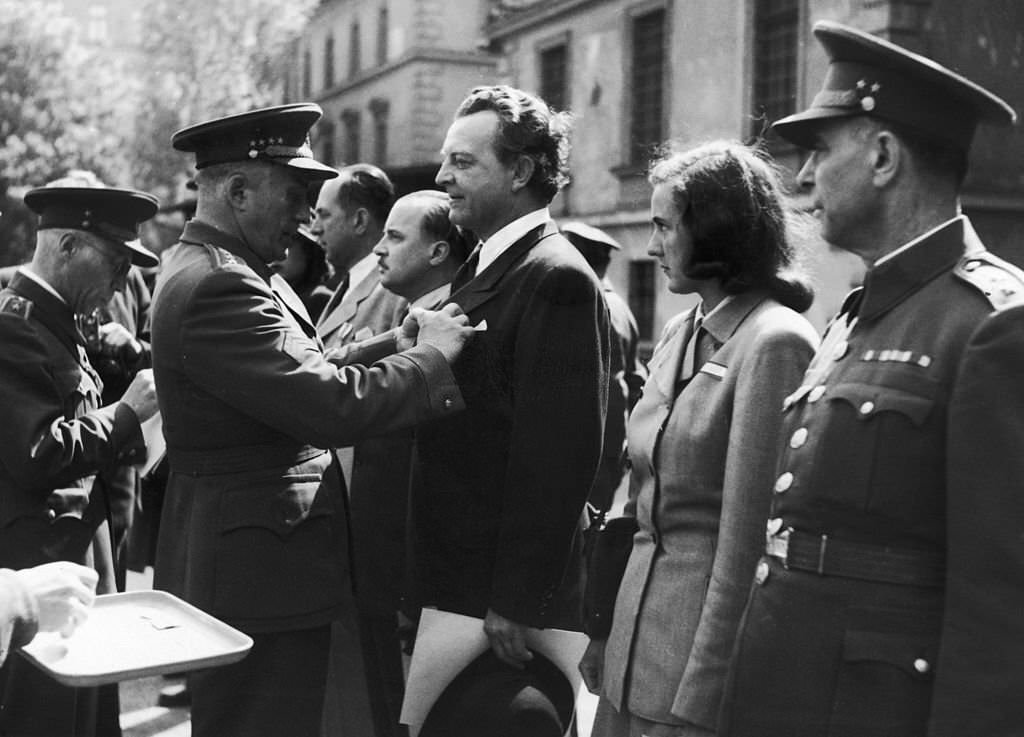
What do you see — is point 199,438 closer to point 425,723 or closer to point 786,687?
point 425,723

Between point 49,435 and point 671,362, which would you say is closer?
point 671,362

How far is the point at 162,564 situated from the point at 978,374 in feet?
7.66

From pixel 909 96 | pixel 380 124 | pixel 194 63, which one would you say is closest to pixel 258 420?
pixel 909 96

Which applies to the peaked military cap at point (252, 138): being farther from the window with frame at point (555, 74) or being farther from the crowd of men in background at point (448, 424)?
the window with frame at point (555, 74)

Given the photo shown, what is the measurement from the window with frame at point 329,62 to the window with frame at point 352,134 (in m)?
3.33

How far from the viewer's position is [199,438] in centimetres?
336

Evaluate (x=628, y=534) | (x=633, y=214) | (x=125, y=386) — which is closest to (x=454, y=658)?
(x=628, y=534)

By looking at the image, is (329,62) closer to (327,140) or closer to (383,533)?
(327,140)

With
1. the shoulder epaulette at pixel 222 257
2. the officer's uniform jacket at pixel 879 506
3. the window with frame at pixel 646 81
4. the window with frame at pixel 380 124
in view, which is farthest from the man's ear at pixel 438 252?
the window with frame at pixel 380 124

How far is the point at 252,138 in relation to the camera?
3.46 metres

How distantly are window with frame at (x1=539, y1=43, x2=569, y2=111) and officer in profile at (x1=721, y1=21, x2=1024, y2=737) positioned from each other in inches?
786

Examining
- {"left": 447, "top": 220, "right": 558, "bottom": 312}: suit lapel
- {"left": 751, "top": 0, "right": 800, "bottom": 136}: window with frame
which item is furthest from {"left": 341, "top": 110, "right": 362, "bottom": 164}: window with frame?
{"left": 447, "top": 220, "right": 558, "bottom": 312}: suit lapel

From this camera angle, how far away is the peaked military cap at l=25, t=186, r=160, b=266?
434 centimetres

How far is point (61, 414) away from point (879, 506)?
9.04ft
